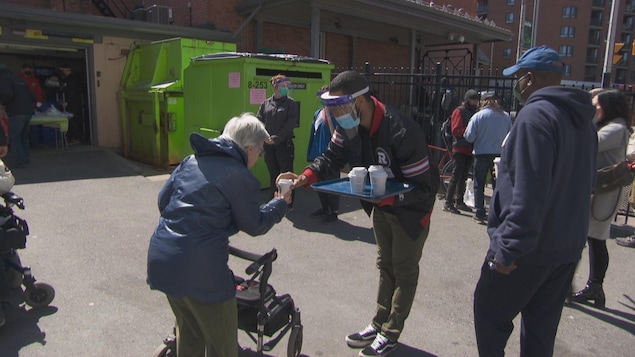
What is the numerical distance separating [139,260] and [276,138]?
2.46 meters

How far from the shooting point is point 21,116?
28.2ft

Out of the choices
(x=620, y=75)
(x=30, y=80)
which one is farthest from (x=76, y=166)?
(x=620, y=75)

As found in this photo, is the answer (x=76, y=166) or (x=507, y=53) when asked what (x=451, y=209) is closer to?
(x=76, y=166)

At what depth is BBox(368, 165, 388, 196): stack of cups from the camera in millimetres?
2744

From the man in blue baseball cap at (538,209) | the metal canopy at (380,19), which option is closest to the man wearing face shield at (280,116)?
the man in blue baseball cap at (538,209)

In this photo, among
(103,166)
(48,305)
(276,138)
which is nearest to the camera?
(48,305)

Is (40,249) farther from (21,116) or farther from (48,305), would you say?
(21,116)

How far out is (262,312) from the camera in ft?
9.01

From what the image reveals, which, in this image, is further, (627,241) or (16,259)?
(627,241)

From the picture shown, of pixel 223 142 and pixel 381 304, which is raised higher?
pixel 223 142

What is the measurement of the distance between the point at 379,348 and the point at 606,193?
2.41 meters

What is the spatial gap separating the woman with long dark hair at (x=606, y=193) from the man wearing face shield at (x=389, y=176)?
73.9 inches

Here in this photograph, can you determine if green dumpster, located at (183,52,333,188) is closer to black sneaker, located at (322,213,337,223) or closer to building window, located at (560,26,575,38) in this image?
black sneaker, located at (322,213,337,223)

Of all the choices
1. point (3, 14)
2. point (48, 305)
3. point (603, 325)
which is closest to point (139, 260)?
point (48, 305)
